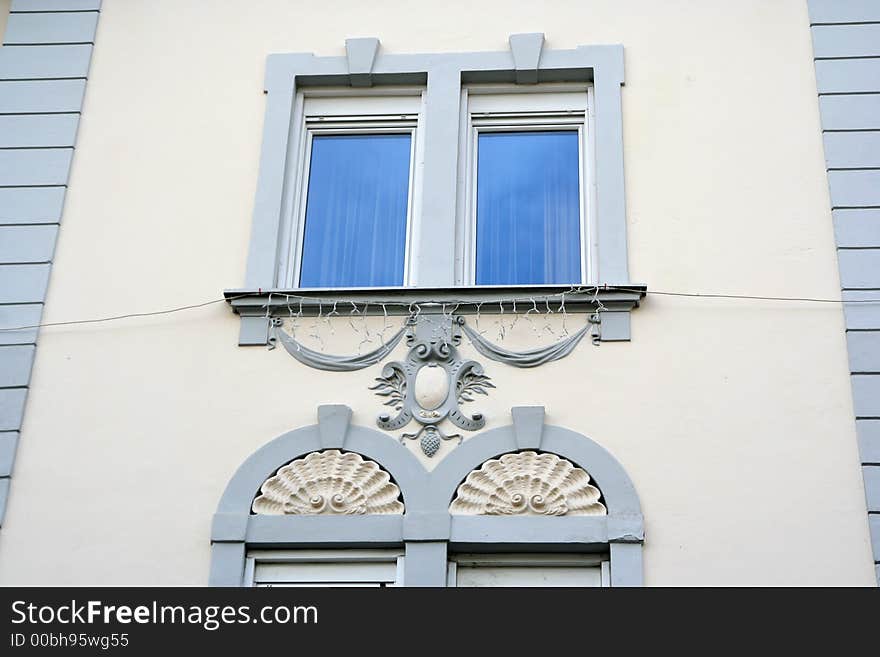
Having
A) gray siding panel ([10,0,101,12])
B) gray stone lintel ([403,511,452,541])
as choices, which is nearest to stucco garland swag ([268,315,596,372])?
gray stone lintel ([403,511,452,541])

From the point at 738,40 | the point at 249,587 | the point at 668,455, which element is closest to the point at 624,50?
the point at 738,40

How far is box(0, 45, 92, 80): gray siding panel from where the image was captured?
10281 mm

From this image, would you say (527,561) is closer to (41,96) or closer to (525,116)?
(525,116)

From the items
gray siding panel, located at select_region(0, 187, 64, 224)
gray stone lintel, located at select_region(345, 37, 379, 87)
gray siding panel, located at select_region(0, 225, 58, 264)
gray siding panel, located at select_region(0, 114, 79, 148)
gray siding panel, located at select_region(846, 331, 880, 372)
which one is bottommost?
gray siding panel, located at select_region(846, 331, 880, 372)

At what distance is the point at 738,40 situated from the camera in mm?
10062

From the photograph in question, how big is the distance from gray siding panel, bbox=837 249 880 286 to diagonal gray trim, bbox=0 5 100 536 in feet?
16.2

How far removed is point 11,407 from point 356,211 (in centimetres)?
Answer: 257

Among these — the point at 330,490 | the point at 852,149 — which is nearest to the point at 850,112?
the point at 852,149

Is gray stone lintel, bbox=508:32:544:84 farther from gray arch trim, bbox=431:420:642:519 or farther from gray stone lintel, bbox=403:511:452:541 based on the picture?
gray stone lintel, bbox=403:511:452:541

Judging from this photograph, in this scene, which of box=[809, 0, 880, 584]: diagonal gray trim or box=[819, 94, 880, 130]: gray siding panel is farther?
box=[819, 94, 880, 130]: gray siding panel

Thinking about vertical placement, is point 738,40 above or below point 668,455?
above

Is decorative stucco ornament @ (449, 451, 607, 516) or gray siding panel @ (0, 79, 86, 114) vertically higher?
gray siding panel @ (0, 79, 86, 114)

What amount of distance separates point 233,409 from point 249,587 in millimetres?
1146

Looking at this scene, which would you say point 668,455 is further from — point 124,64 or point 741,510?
point 124,64
